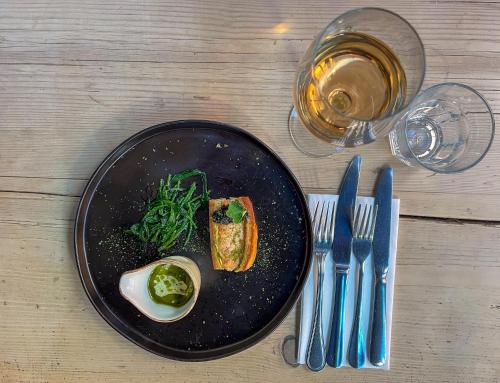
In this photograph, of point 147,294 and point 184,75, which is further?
point 184,75

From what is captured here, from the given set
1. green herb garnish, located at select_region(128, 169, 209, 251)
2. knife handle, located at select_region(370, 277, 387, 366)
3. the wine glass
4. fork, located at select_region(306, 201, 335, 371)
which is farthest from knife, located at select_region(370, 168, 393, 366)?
green herb garnish, located at select_region(128, 169, 209, 251)

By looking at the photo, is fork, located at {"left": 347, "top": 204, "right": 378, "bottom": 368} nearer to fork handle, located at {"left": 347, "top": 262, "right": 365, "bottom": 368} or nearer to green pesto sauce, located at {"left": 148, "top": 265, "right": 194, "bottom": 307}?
fork handle, located at {"left": 347, "top": 262, "right": 365, "bottom": 368}

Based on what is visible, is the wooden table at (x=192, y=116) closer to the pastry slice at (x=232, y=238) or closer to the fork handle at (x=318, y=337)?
the fork handle at (x=318, y=337)

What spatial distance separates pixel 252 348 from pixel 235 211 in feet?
1.19

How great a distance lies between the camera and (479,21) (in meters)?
1.16

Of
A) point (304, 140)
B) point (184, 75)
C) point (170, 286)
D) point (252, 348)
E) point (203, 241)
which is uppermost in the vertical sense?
point (184, 75)

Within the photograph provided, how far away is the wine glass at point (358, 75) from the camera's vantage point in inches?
36.0

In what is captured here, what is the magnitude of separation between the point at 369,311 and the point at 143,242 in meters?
0.58

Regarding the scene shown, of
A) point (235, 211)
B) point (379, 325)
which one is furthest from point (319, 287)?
point (235, 211)

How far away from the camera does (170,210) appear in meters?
1.15

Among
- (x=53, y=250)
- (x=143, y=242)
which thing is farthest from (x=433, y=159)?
(x=53, y=250)

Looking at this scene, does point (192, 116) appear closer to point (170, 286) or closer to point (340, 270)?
point (170, 286)

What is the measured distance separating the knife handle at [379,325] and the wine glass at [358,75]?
37cm

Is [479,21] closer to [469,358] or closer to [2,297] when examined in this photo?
[469,358]
